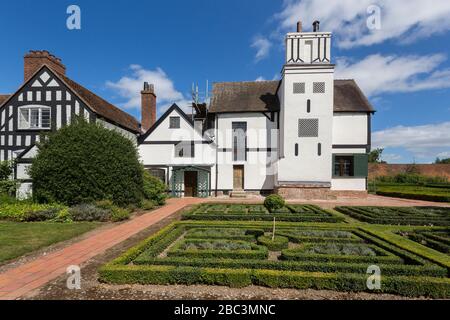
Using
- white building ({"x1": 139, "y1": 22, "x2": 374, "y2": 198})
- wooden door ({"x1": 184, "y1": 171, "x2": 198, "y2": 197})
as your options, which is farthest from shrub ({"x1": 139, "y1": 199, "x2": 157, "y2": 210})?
wooden door ({"x1": 184, "y1": 171, "x2": 198, "y2": 197})

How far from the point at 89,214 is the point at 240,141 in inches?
500

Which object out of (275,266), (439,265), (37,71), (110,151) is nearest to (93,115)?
(37,71)

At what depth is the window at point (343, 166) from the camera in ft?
62.4

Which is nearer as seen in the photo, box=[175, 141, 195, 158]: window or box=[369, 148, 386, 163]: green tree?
box=[175, 141, 195, 158]: window

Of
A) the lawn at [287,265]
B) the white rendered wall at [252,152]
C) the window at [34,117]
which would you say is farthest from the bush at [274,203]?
the window at [34,117]

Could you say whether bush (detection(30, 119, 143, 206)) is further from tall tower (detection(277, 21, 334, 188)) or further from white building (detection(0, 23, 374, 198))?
tall tower (detection(277, 21, 334, 188))

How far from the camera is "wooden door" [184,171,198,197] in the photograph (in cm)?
1931

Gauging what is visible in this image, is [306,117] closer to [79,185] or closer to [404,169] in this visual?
[79,185]

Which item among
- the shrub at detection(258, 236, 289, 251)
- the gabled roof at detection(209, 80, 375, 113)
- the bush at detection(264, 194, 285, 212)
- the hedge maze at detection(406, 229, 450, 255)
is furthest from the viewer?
the gabled roof at detection(209, 80, 375, 113)

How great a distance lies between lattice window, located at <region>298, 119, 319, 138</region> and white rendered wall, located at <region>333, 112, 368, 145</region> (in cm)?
248

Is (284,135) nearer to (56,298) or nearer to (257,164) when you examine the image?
(257,164)

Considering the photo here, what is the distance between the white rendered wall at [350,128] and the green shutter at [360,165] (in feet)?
3.50

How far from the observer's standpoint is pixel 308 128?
17.8 metres

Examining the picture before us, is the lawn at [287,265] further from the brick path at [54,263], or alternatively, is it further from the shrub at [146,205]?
the shrub at [146,205]
